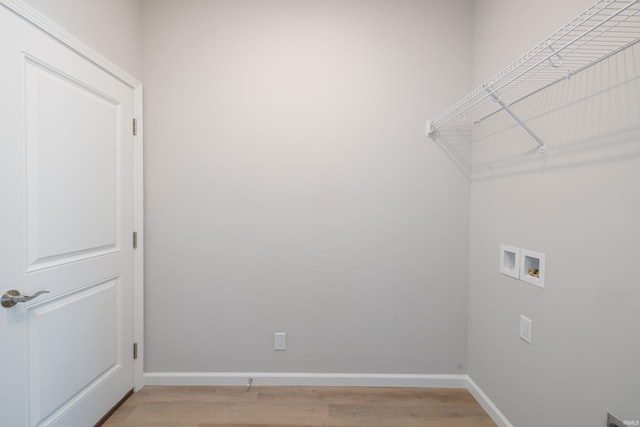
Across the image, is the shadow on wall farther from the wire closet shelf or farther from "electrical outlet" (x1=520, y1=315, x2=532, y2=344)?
"electrical outlet" (x1=520, y1=315, x2=532, y2=344)

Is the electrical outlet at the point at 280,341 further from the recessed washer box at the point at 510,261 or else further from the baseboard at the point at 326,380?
the recessed washer box at the point at 510,261

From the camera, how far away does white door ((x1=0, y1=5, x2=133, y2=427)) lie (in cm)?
122

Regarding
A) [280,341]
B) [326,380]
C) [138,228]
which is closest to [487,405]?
[326,380]

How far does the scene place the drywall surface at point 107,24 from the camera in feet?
4.69

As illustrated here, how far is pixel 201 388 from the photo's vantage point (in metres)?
2.06

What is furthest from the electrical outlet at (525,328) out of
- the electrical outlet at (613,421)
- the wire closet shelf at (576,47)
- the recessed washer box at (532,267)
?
the wire closet shelf at (576,47)

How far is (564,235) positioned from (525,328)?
55cm

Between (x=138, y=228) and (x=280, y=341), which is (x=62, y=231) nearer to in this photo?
(x=138, y=228)

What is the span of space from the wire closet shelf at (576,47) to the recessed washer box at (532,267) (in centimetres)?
52

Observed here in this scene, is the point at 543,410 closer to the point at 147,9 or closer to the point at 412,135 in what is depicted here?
the point at 412,135

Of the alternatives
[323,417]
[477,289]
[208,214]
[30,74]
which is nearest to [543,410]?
[477,289]

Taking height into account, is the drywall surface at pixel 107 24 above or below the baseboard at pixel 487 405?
above

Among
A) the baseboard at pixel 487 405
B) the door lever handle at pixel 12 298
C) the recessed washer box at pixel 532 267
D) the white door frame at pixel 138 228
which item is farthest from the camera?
the white door frame at pixel 138 228

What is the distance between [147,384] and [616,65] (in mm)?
3059
